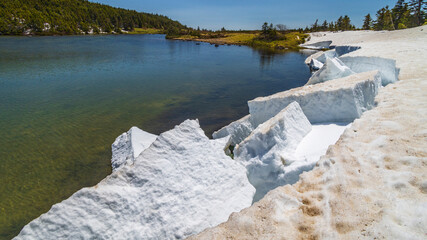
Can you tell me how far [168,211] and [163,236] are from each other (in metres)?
0.47

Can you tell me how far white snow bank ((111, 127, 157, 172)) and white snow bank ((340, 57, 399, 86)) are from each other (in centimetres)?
1168

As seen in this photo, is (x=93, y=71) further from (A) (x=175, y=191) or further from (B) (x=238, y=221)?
(B) (x=238, y=221)

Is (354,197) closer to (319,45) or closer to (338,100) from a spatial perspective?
(338,100)

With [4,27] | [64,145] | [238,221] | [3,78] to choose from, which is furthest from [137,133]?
[4,27]

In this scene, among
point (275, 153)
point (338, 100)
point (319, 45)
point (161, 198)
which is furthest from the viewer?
point (319, 45)

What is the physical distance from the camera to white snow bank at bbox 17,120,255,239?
3.88 m

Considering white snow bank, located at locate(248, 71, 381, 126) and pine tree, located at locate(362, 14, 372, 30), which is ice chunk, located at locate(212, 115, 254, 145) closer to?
white snow bank, located at locate(248, 71, 381, 126)

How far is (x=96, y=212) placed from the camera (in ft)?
13.1

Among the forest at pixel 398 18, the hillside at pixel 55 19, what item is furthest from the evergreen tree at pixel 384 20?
the hillside at pixel 55 19

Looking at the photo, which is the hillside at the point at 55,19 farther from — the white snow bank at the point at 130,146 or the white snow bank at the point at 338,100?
the white snow bank at the point at 338,100

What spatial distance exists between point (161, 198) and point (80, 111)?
46.2 feet

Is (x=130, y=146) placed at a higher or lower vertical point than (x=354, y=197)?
lower

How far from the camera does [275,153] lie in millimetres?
6188

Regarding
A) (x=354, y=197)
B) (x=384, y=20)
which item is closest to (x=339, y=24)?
(x=384, y=20)
